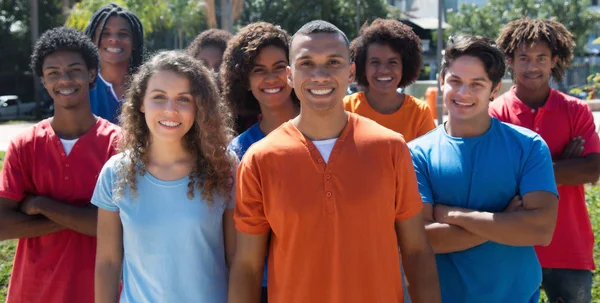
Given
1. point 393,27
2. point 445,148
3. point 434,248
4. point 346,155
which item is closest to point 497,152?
point 445,148

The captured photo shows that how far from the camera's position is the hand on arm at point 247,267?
2.94 meters

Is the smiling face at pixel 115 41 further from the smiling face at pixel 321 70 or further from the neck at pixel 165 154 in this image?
the smiling face at pixel 321 70

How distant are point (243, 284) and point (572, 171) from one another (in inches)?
89.6

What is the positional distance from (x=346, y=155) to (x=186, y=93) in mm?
Answer: 849

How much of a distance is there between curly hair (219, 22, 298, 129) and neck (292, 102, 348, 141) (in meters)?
1.13

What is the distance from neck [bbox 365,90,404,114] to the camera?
478 centimetres

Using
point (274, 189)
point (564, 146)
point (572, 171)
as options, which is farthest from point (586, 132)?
point (274, 189)

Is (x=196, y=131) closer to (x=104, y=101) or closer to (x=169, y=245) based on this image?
(x=169, y=245)

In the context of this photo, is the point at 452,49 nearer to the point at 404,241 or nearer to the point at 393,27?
the point at 404,241

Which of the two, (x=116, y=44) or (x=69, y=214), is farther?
(x=116, y=44)

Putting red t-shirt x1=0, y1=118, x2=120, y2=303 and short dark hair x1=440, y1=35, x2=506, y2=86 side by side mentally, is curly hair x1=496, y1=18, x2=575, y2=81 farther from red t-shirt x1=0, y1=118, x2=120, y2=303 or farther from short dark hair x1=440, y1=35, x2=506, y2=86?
red t-shirt x1=0, y1=118, x2=120, y2=303

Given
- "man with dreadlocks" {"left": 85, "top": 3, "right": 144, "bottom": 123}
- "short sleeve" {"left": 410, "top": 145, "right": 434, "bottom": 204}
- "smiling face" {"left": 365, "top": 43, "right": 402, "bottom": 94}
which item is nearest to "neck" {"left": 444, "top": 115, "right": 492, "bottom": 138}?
"short sleeve" {"left": 410, "top": 145, "right": 434, "bottom": 204}

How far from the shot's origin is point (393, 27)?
16.7 ft

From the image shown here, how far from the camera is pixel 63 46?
3906mm
